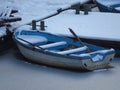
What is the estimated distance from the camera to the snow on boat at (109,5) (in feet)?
17.5

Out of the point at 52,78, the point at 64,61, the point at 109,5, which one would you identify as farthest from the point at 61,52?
the point at 109,5

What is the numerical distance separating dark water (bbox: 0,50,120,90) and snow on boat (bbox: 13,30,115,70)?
80mm

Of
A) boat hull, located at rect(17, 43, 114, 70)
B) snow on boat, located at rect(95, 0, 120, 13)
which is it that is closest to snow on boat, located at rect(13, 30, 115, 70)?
boat hull, located at rect(17, 43, 114, 70)

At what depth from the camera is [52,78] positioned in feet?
11.2

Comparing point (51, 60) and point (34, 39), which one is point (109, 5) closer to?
point (34, 39)

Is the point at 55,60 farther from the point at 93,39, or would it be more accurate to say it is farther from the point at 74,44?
the point at 93,39

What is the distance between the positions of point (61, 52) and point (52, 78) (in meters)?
0.30

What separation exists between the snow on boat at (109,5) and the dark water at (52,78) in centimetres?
173

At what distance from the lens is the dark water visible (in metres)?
3.23

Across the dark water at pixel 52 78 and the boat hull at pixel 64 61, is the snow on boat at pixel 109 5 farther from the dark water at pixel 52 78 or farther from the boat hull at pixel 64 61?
the boat hull at pixel 64 61

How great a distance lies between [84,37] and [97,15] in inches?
42.1

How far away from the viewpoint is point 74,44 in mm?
3826

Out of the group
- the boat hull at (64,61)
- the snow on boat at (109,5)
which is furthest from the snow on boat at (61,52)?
the snow on boat at (109,5)

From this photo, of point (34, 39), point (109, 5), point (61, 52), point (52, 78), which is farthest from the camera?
point (109, 5)
